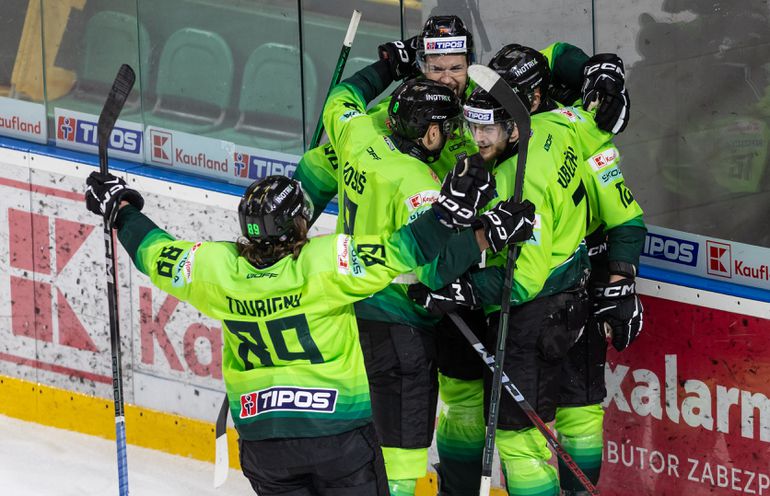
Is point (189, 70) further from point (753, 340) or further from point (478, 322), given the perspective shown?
point (753, 340)

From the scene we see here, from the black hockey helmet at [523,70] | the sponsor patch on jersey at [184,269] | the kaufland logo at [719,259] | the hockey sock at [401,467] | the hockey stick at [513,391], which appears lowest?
the hockey sock at [401,467]

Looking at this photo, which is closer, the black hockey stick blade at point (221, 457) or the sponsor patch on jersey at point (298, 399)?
the sponsor patch on jersey at point (298, 399)

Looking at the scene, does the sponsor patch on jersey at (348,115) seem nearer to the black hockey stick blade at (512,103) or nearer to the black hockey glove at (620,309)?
the black hockey stick blade at (512,103)

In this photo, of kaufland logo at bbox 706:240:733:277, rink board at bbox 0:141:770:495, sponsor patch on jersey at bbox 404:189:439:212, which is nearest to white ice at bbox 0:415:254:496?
rink board at bbox 0:141:770:495

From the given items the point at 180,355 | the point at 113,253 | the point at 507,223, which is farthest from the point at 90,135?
the point at 507,223

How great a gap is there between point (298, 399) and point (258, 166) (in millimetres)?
2156

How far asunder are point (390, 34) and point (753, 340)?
1724mm

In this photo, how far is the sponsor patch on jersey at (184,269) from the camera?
12.5 ft

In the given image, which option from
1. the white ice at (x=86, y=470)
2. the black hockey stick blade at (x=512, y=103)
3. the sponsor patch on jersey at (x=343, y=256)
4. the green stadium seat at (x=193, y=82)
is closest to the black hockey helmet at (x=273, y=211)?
the sponsor patch on jersey at (x=343, y=256)

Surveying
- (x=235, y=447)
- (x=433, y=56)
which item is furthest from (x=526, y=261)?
(x=235, y=447)

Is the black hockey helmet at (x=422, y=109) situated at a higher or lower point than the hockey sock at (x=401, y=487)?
higher

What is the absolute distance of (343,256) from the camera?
373 centimetres

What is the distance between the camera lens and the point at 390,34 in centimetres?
547

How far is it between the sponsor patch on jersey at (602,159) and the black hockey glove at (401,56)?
0.71 metres
